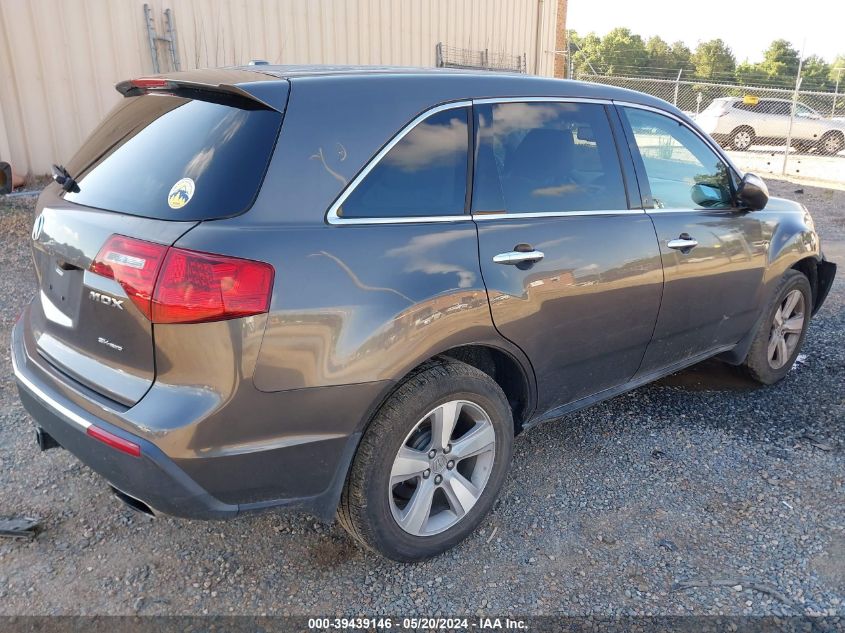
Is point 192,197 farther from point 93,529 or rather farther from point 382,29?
point 382,29

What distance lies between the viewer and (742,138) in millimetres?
18453

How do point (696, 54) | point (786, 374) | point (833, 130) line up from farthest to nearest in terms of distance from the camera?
point (696, 54)
point (833, 130)
point (786, 374)

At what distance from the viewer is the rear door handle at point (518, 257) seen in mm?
2580

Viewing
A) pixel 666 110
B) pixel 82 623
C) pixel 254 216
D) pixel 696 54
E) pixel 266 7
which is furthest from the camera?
pixel 696 54

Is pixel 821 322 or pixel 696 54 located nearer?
pixel 821 322

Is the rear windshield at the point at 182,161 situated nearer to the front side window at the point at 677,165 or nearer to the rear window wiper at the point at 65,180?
the rear window wiper at the point at 65,180

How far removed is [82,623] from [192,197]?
150 centimetres

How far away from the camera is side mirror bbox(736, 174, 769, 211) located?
3.61 metres

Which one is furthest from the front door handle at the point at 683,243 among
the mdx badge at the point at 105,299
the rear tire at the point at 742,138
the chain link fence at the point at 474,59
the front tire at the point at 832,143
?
the front tire at the point at 832,143

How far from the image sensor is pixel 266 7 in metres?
9.22

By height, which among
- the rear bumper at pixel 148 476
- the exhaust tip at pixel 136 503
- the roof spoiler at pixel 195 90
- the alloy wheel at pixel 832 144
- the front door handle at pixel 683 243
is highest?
the roof spoiler at pixel 195 90

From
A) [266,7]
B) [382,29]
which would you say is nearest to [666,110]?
[266,7]

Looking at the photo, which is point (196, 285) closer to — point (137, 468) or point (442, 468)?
point (137, 468)

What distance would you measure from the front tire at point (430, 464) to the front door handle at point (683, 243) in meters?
1.22
